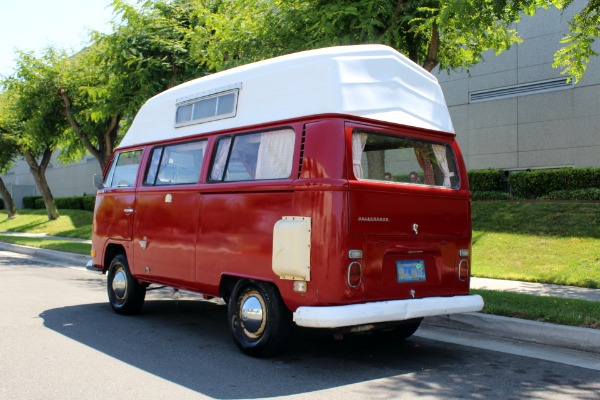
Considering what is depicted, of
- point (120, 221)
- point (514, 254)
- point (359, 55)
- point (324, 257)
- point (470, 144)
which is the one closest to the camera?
point (324, 257)

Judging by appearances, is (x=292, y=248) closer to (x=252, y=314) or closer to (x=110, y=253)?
(x=252, y=314)

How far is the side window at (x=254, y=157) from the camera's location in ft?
19.6

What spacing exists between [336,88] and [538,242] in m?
9.15

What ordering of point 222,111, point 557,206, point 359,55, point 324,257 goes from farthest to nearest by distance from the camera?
point 557,206 → point 222,111 → point 359,55 → point 324,257

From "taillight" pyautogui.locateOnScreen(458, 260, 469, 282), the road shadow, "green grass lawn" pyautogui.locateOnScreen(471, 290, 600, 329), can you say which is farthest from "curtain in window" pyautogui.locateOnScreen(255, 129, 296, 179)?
"green grass lawn" pyautogui.locateOnScreen(471, 290, 600, 329)

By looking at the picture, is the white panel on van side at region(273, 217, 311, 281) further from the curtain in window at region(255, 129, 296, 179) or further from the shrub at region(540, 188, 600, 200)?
the shrub at region(540, 188, 600, 200)

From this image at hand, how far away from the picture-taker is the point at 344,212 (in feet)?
17.7

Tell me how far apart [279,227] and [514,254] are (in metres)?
8.53

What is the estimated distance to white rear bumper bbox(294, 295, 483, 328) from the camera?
5.19 meters

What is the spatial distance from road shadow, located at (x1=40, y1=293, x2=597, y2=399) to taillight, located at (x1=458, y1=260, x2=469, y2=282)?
0.76 meters

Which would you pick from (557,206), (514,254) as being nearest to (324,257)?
(514,254)

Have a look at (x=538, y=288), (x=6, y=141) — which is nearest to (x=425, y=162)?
(x=538, y=288)

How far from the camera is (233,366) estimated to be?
5.75 m

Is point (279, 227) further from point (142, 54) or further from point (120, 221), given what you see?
point (142, 54)
